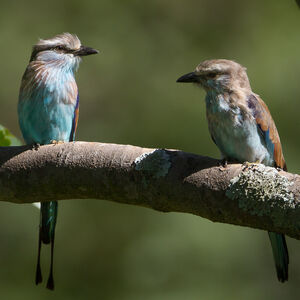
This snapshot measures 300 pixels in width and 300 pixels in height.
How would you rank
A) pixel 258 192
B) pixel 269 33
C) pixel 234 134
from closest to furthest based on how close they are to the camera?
pixel 258 192 → pixel 234 134 → pixel 269 33

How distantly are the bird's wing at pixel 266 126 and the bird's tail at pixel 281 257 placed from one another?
1.79 feet

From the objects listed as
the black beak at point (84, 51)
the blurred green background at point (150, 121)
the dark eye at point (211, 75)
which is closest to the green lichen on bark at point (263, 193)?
the dark eye at point (211, 75)

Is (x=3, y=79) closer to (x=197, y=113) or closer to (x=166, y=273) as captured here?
(x=197, y=113)

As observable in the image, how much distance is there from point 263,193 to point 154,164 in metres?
0.58

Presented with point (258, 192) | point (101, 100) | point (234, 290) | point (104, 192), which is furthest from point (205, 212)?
point (101, 100)

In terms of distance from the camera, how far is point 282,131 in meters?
6.91

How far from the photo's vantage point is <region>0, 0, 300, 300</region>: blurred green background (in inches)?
263

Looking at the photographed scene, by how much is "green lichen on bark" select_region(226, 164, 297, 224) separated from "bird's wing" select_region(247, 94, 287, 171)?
1059mm

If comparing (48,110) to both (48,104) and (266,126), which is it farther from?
(266,126)

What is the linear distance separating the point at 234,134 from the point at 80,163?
3.78ft

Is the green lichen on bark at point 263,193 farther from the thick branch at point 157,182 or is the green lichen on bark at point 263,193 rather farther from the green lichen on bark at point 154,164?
the green lichen on bark at point 154,164

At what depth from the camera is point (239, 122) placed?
4203 mm

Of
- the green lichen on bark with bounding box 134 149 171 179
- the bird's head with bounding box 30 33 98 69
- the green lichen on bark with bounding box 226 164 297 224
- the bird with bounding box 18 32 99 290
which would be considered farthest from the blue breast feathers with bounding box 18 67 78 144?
the green lichen on bark with bounding box 226 164 297 224

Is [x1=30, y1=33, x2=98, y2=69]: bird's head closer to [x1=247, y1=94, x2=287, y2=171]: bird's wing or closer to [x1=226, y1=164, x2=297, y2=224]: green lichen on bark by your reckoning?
[x1=247, y1=94, x2=287, y2=171]: bird's wing
